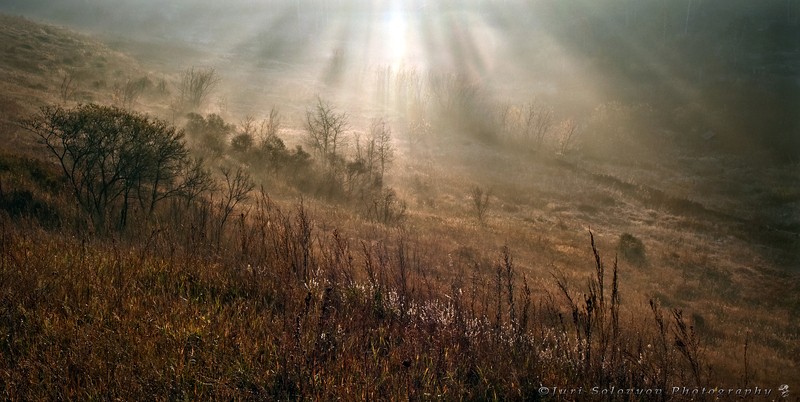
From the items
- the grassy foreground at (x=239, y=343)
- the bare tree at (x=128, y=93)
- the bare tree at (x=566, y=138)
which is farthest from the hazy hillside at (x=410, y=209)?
the bare tree at (x=566, y=138)

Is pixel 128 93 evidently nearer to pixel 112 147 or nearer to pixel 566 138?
pixel 112 147

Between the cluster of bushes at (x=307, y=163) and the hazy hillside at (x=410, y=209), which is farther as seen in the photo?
the cluster of bushes at (x=307, y=163)

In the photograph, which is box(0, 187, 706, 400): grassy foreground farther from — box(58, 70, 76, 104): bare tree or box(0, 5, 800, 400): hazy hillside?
box(58, 70, 76, 104): bare tree

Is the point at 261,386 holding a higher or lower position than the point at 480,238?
higher

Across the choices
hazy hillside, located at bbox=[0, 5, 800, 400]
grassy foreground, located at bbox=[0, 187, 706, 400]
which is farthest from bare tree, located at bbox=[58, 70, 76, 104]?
grassy foreground, located at bbox=[0, 187, 706, 400]

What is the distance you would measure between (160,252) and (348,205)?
86.0ft

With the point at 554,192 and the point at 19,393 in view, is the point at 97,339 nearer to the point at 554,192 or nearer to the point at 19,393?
the point at 19,393

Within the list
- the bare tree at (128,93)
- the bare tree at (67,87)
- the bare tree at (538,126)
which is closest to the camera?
the bare tree at (67,87)

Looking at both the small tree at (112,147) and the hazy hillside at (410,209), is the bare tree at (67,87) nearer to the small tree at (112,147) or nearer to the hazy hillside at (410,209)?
the hazy hillside at (410,209)

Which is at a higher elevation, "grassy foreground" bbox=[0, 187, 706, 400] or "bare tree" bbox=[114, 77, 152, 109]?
"bare tree" bbox=[114, 77, 152, 109]

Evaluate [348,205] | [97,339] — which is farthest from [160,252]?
[348,205]

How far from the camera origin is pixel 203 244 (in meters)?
6.88

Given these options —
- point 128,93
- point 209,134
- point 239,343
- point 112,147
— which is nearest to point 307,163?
point 209,134

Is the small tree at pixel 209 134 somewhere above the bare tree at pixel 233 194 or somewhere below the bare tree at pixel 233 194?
above
